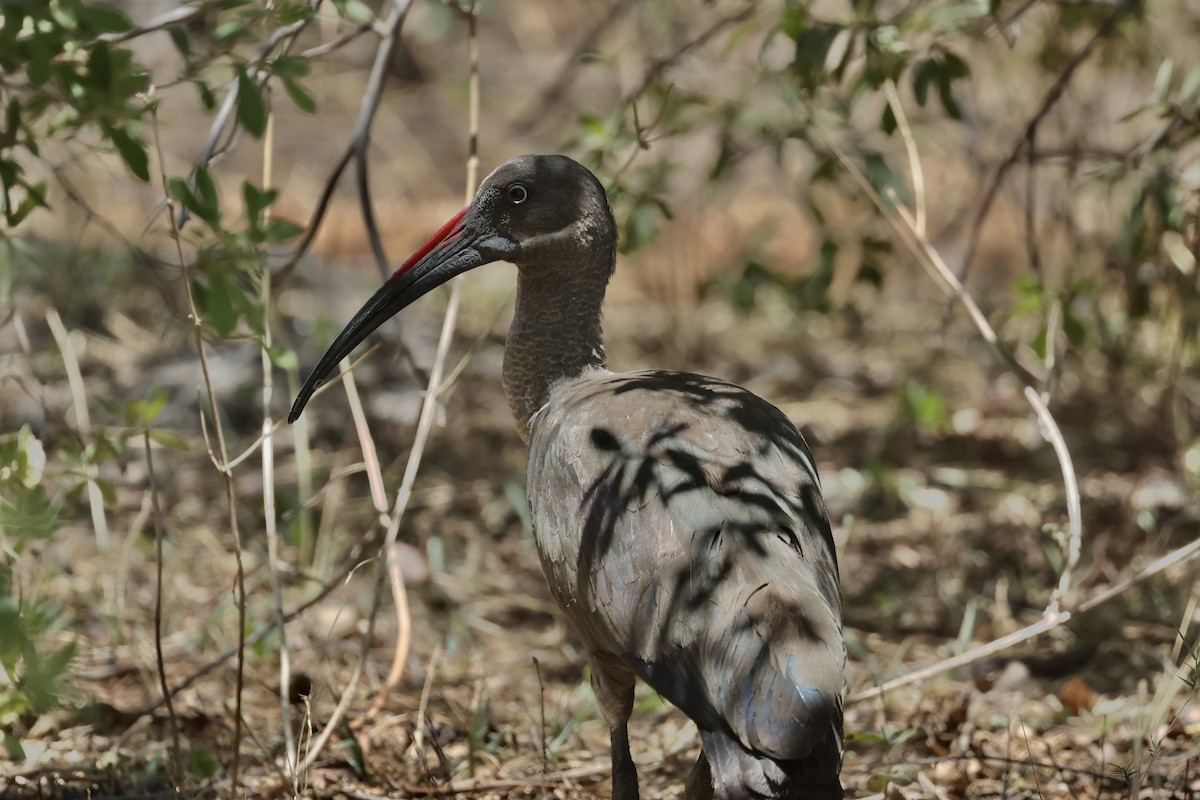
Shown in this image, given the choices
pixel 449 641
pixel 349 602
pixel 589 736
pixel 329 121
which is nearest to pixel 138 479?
pixel 349 602

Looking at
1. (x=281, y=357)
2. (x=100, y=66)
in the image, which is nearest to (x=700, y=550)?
(x=281, y=357)

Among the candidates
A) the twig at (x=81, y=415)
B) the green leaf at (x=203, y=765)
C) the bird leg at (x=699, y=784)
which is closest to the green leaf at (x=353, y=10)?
the twig at (x=81, y=415)

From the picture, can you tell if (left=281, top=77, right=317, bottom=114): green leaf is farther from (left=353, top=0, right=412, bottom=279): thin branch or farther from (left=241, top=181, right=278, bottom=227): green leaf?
(left=353, top=0, right=412, bottom=279): thin branch

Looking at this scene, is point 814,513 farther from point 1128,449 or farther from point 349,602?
point 1128,449

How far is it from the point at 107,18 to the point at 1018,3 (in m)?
3.87

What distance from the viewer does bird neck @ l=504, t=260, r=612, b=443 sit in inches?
142

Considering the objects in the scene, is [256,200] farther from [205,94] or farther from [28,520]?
[28,520]

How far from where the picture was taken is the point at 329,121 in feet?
33.8

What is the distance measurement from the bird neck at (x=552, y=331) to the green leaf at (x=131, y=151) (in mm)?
1073

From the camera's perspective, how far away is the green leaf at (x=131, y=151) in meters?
2.88

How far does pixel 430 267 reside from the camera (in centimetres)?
355

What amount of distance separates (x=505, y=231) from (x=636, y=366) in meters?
3.31

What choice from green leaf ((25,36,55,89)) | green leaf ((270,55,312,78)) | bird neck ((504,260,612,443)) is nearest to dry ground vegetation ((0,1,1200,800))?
bird neck ((504,260,612,443))

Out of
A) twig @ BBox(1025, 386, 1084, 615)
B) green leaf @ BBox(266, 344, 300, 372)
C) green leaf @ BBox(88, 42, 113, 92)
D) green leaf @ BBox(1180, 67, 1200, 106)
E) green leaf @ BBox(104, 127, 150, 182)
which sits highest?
green leaf @ BBox(88, 42, 113, 92)
